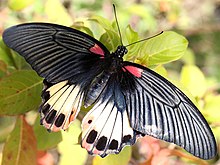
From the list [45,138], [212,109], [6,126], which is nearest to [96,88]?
[45,138]

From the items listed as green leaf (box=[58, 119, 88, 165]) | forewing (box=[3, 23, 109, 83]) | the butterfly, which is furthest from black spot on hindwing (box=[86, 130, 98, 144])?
green leaf (box=[58, 119, 88, 165])

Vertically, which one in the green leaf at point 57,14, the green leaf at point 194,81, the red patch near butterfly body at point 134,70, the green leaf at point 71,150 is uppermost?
the green leaf at point 57,14

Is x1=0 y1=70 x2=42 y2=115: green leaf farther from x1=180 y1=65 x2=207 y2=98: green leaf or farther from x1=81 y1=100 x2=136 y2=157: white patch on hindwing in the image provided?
x1=180 y1=65 x2=207 y2=98: green leaf

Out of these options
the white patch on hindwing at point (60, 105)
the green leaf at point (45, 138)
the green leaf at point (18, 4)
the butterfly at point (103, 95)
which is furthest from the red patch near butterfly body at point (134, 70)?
the green leaf at point (18, 4)

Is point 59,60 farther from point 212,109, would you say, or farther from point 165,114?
point 212,109

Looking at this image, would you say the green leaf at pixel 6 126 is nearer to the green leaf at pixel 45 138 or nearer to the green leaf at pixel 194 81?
the green leaf at pixel 45 138

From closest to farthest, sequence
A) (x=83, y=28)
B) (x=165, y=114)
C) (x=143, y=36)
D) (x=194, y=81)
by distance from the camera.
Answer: (x=165, y=114) → (x=83, y=28) → (x=194, y=81) → (x=143, y=36)
